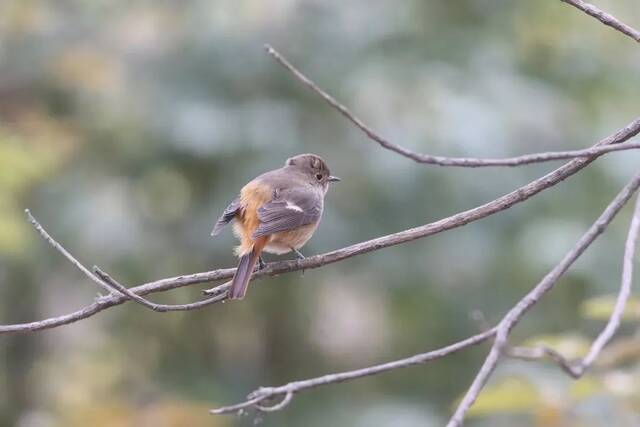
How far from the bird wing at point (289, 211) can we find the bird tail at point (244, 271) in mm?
45

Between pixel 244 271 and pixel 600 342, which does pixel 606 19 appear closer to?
pixel 600 342

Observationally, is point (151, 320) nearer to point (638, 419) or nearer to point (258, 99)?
point (258, 99)

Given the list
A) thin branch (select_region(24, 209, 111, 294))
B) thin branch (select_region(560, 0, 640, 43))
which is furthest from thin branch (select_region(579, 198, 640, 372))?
thin branch (select_region(24, 209, 111, 294))

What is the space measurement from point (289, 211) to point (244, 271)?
83cm

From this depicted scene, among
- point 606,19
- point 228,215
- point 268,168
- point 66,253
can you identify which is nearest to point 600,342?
point 606,19

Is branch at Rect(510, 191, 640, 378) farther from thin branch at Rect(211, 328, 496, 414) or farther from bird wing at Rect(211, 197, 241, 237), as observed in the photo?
bird wing at Rect(211, 197, 241, 237)

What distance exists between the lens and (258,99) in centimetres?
568

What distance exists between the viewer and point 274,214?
145 inches

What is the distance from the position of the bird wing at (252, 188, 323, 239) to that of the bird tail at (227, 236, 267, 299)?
5 cm

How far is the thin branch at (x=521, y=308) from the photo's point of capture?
156 centimetres

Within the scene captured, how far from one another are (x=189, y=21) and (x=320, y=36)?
733mm

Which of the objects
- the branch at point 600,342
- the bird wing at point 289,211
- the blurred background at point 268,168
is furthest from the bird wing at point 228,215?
the branch at point 600,342

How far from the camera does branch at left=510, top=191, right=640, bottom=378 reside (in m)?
1.39

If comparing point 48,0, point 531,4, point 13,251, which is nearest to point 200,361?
point 13,251
